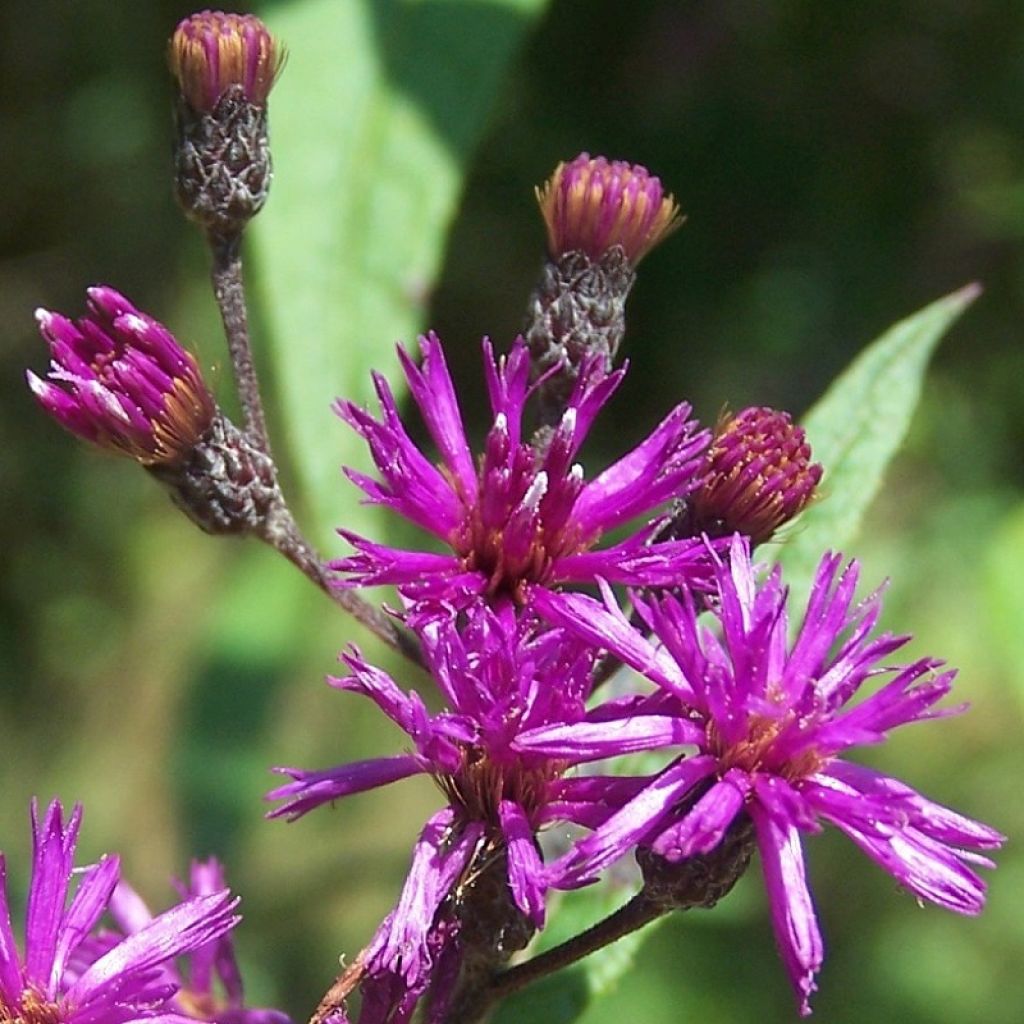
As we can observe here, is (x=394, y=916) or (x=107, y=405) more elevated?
(x=107, y=405)

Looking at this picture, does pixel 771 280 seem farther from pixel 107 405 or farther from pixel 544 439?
pixel 107 405

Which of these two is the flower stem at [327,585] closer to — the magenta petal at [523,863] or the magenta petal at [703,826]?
the magenta petal at [523,863]

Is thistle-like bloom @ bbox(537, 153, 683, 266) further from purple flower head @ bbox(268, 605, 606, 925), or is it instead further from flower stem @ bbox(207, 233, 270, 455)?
purple flower head @ bbox(268, 605, 606, 925)

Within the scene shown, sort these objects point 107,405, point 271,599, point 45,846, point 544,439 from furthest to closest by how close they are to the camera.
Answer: point 271,599
point 544,439
point 107,405
point 45,846

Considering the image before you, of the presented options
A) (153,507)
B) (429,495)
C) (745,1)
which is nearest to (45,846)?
(429,495)

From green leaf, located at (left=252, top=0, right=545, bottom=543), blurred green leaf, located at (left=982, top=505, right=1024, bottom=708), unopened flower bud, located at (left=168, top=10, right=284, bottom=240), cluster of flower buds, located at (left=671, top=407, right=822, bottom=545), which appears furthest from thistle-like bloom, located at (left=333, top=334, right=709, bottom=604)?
blurred green leaf, located at (left=982, top=505, right=1024, bottom=708)

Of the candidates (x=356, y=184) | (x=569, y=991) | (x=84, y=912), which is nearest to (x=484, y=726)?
(x=84, y=912)
